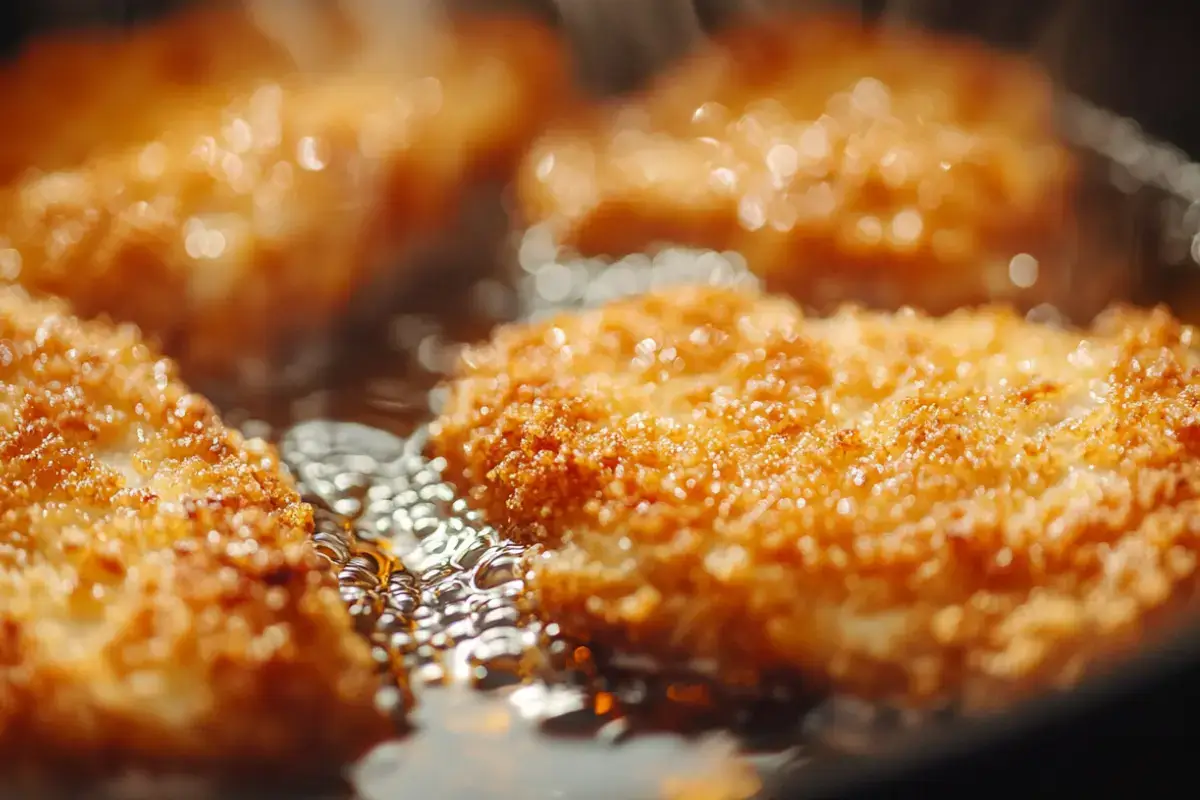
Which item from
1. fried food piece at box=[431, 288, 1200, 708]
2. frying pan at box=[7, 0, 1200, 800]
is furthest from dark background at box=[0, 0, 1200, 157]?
fried food piece at box=[431, 288, 1200, 708]

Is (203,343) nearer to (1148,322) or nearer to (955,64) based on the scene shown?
(1148,322)

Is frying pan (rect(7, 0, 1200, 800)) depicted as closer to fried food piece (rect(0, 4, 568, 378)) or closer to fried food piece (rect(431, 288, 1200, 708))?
fried food piece (rect(431, 288, 1200, 708))

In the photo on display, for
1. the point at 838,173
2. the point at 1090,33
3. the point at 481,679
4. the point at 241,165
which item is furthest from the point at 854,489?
the point at 1090,33

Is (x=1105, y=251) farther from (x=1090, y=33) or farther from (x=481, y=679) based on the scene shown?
(x=481, y=679)

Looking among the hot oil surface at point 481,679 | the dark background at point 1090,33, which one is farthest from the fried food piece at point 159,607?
the dark background at point 1090,33

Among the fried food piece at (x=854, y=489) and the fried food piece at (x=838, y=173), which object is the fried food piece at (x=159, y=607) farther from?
the fried food piece at (x=838, y=173)

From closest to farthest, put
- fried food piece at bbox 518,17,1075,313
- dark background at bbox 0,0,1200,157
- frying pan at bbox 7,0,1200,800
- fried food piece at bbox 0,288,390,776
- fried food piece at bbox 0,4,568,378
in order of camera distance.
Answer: frying pan at bbox 7,0,1200,800 < fried food piece at bbox 0,288,390,776 < fried food piece at bbox 0,4,568,378 < fried food piece at bbox 518,17,1075,313 < dark background at bbox 0,0,1200,157
